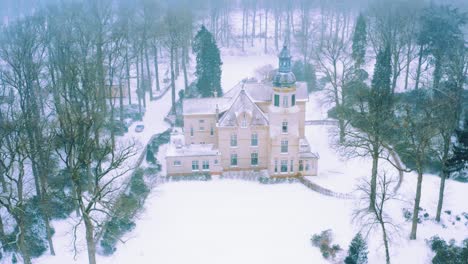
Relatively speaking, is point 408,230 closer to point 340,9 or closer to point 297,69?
point 297,69

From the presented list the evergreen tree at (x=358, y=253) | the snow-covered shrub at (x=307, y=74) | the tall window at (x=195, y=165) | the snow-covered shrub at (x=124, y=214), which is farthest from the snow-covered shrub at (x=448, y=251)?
the snow-covered shrub at (x=307, y=74)

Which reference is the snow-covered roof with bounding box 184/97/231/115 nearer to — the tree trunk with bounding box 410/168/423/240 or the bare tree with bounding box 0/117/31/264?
the bare tree with bounding box 0/117/31/264

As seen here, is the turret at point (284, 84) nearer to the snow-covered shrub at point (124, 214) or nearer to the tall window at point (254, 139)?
the tall window at point (254, 139)

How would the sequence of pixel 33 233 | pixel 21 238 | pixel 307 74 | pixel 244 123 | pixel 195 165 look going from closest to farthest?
pixel 21 238, pixel 33 233, pixel 244 123, pixel 195 165, pixel 307 74

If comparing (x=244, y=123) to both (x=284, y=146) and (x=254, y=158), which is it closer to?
(x=254, y=158)

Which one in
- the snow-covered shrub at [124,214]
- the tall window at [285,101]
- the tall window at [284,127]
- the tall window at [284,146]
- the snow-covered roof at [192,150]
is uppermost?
the tall window at [285,101]

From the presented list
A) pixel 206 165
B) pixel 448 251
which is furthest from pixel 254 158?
pixel 448 251

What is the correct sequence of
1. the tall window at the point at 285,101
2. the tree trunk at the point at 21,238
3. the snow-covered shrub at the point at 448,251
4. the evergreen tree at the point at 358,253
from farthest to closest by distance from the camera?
1. the tall window at the point at 285,101
2. the evergreen tree at the point at 358,253
3. the snow-covered shrub at the point at 448,251
4. the tree trunk at the point at 21,238
